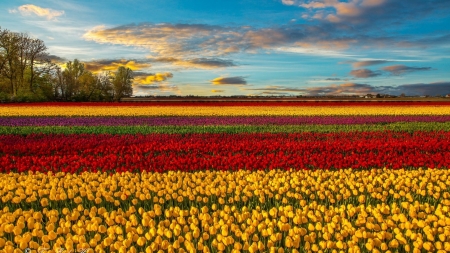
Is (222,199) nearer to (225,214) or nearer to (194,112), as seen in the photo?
(225,214)

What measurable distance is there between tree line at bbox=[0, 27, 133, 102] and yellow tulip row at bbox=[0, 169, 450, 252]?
47.0 m

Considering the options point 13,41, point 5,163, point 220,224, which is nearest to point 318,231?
point 220,224

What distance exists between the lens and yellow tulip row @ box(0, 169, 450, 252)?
5.00 meters

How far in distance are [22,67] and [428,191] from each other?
5640 centimetres

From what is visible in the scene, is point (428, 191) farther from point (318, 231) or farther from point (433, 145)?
point (433, 145)

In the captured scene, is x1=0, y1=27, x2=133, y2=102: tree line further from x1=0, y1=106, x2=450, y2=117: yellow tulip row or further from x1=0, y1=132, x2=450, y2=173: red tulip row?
x1=0, y1=132, x2=450, y2=173: red tulip row

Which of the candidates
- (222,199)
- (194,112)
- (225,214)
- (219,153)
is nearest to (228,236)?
(225,214)

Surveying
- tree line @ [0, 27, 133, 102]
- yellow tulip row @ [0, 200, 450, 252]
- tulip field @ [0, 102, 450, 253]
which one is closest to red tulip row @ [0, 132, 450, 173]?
tulip field @ [0, 102, 450, 253]

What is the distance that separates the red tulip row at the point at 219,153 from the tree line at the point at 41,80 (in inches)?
1548

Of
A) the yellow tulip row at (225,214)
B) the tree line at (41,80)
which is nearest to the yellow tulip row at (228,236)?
the yellow tulip row at (225,214)

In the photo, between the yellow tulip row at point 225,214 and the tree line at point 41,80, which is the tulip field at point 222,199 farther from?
the tree line at point 41,80

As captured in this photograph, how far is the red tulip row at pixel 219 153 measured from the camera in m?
11.0

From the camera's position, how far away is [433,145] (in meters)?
15.0

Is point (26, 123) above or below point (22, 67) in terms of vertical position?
below
